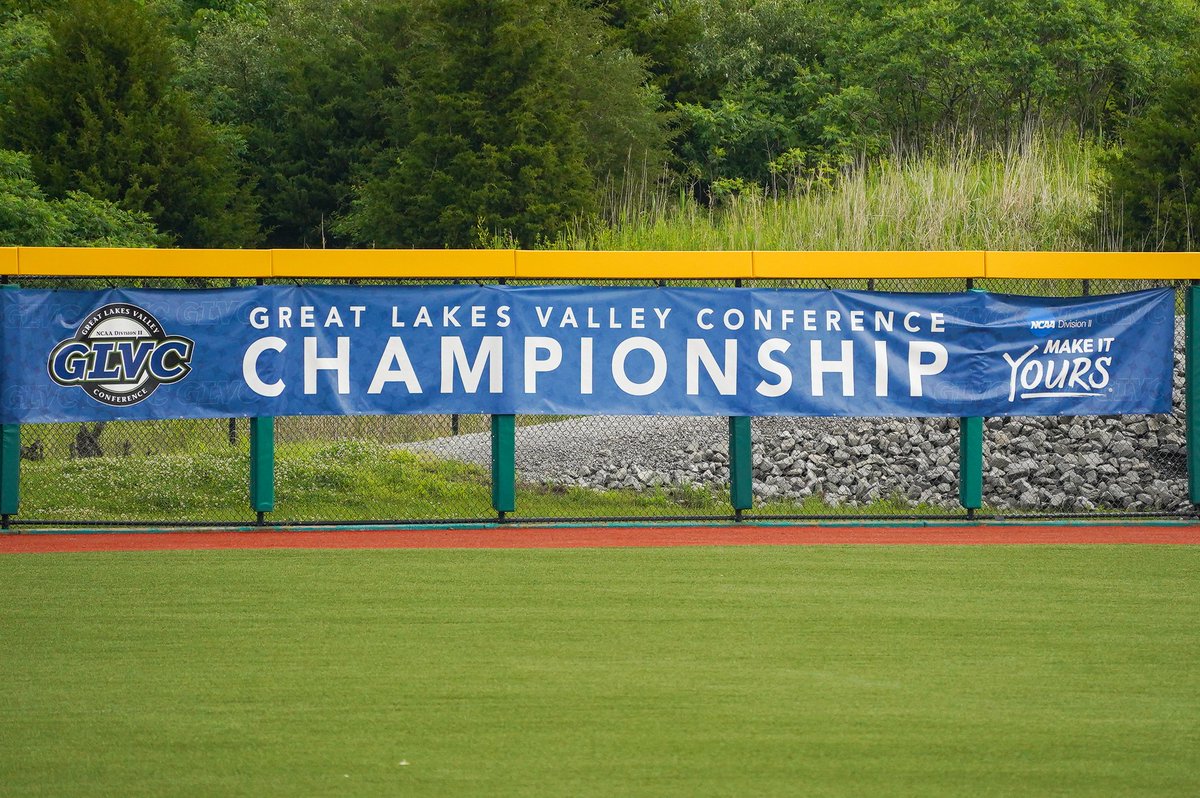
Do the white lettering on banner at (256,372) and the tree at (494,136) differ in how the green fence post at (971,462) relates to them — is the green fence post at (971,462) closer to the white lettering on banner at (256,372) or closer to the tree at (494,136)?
the white lettering on banner at (256,372)

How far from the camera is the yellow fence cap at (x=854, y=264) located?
1208 centimetres

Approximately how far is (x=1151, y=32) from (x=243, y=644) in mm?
36124

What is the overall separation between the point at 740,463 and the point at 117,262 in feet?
17.9

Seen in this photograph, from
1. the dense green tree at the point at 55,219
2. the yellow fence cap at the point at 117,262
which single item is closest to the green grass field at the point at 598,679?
the yellow fence cap at the point at 117,262

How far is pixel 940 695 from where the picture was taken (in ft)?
20.5

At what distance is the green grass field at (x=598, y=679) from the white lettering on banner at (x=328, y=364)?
2.28 meters

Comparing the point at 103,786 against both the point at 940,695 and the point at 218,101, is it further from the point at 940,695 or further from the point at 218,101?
the point at 218,101

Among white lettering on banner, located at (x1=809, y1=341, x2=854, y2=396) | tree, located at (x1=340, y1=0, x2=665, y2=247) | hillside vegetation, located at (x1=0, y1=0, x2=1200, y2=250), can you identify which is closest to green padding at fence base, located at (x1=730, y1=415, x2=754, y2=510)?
white lettering on banner, located at (x1=809, y1=341, x2=854, y2=396)

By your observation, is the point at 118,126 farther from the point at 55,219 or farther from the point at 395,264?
the point at 395,264

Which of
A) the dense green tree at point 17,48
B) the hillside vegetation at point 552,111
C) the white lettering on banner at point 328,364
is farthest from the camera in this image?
the dense green tree at point 17,48

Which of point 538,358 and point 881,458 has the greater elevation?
point 538,358

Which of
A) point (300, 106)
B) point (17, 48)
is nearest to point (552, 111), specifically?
point (300, 106)

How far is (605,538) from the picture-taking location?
38.3 ft

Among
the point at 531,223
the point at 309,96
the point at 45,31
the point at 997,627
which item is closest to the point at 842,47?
the point at 531,223
